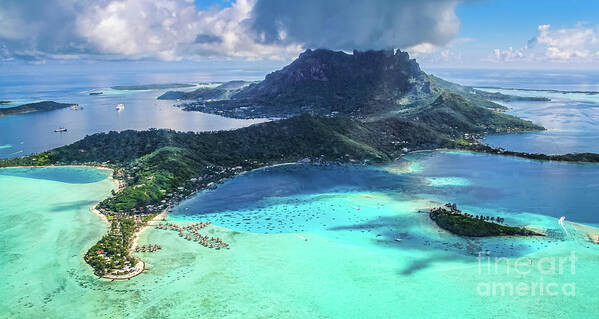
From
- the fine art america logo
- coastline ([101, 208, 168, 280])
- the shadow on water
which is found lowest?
the fine art america logo

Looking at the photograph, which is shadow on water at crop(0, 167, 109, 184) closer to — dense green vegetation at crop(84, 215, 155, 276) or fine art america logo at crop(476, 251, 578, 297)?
dense green vegetation at crop(84, 215, 155, 276)

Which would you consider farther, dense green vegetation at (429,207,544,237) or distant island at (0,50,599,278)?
distant island at (0,50,599,278)

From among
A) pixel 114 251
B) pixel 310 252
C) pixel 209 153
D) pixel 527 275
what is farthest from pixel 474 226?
pixel 209 153

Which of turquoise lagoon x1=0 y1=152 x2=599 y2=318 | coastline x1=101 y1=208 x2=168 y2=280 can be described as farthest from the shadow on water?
coastline x1=101 y1=208 x2=168 y2=280

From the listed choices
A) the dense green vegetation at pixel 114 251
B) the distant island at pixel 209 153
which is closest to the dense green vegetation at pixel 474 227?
the distant island at pixel 209 153

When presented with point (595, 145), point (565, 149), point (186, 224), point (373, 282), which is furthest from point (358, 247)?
point (595, 145)

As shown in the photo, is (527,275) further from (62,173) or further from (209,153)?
(62,173)
